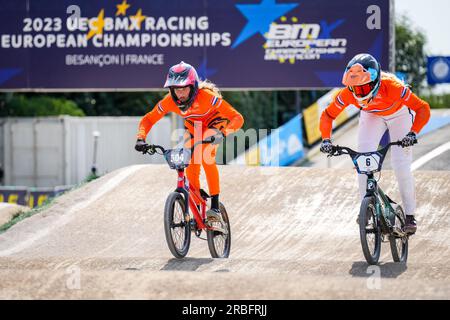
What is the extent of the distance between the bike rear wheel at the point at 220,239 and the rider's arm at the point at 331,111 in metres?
1.37

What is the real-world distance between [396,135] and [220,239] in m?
2.13

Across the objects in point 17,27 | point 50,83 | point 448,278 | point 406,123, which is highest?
point 17,27

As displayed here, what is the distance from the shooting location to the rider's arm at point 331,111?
342 inches

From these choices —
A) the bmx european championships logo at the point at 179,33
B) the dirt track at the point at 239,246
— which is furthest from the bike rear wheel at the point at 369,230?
the bmx european championships logo at the point at 179,33

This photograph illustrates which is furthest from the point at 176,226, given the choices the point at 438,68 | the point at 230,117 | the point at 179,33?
the point at 438,68

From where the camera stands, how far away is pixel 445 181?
12547 millimetres

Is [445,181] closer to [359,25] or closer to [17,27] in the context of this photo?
[359,25]

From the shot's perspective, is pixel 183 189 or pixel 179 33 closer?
pixel 183 189

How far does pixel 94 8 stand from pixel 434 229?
12.6 metres

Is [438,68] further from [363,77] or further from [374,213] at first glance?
[374,213]

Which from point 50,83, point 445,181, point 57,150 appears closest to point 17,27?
point 50,83

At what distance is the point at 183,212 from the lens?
8.66 m

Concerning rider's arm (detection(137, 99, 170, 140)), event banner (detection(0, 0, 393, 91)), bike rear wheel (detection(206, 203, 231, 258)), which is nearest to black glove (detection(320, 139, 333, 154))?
bike rear wheel (detection(206, 203, 231, 258))

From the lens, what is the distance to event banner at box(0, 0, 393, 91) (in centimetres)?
2012
